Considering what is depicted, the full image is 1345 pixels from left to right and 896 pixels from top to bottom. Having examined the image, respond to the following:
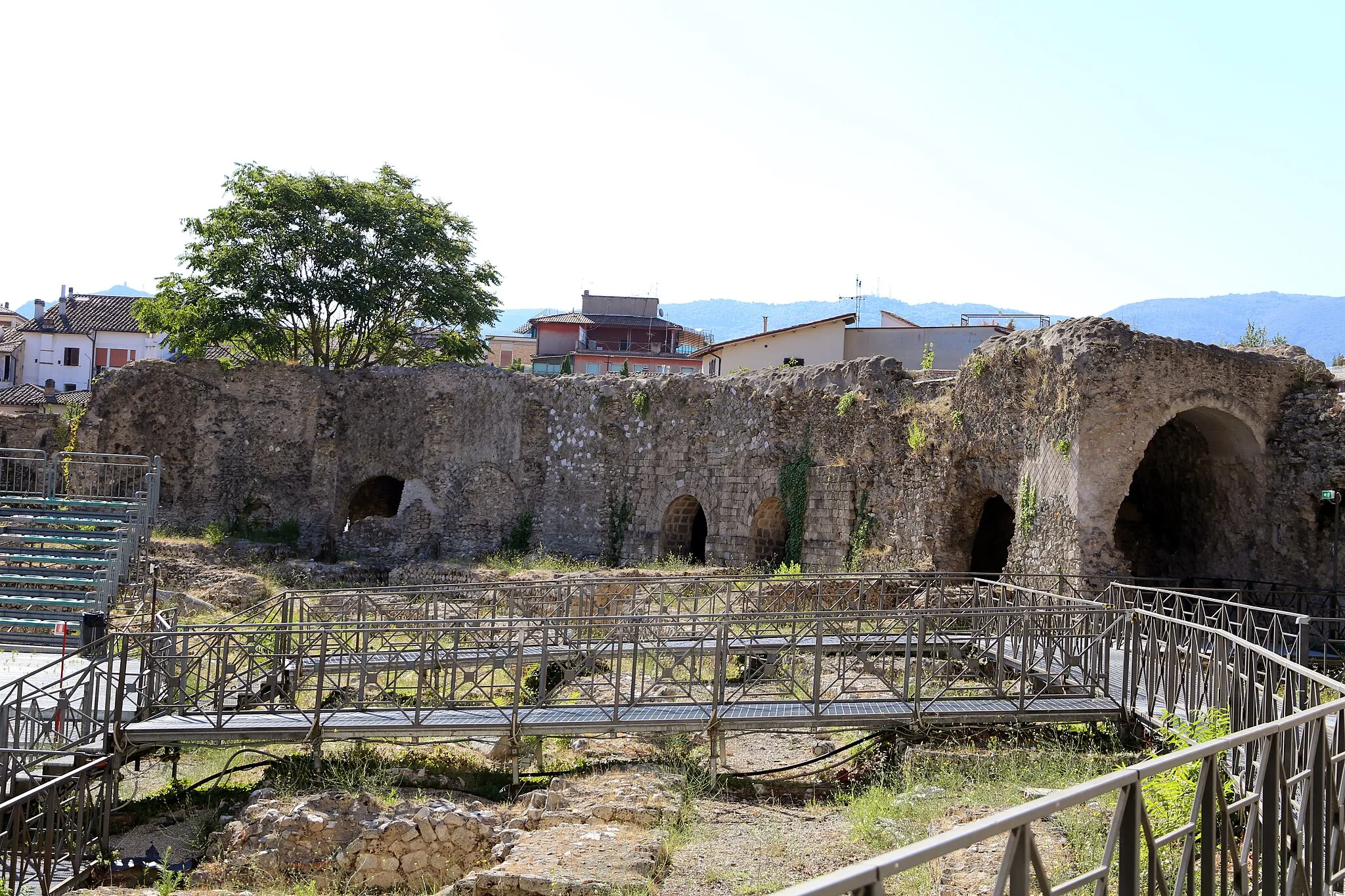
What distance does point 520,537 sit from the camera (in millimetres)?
26047

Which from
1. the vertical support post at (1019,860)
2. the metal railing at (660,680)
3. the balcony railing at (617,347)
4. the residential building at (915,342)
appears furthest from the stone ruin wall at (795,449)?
the balcony railing at (617,347)

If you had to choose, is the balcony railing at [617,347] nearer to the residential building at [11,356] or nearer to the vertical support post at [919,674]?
the residential building at [11,356]

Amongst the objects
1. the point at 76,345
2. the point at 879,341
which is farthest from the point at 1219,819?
the point at 76,345

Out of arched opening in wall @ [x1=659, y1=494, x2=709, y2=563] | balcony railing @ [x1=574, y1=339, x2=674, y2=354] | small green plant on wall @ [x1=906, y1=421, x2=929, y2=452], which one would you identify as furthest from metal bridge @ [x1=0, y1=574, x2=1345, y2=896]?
balcony railing @ [x1=574, y1=339, x2=674, y2=354]

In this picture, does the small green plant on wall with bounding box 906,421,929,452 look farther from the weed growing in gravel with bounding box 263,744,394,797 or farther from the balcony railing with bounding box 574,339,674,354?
the balcony railing with bounding box 574,339,674,354

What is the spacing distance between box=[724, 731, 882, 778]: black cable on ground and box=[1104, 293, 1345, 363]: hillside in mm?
126526

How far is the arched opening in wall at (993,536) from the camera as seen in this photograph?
21.8 meters

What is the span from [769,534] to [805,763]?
1256cm

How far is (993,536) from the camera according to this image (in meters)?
22.0

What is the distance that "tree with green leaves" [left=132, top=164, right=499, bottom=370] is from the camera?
3097 cm

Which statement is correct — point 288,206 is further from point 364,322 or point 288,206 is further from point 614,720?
point 614,720

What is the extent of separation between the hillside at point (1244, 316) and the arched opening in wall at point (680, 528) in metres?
114

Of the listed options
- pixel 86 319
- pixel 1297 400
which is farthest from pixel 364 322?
pixel 86 319

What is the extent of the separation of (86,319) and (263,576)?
4236 centimetres
